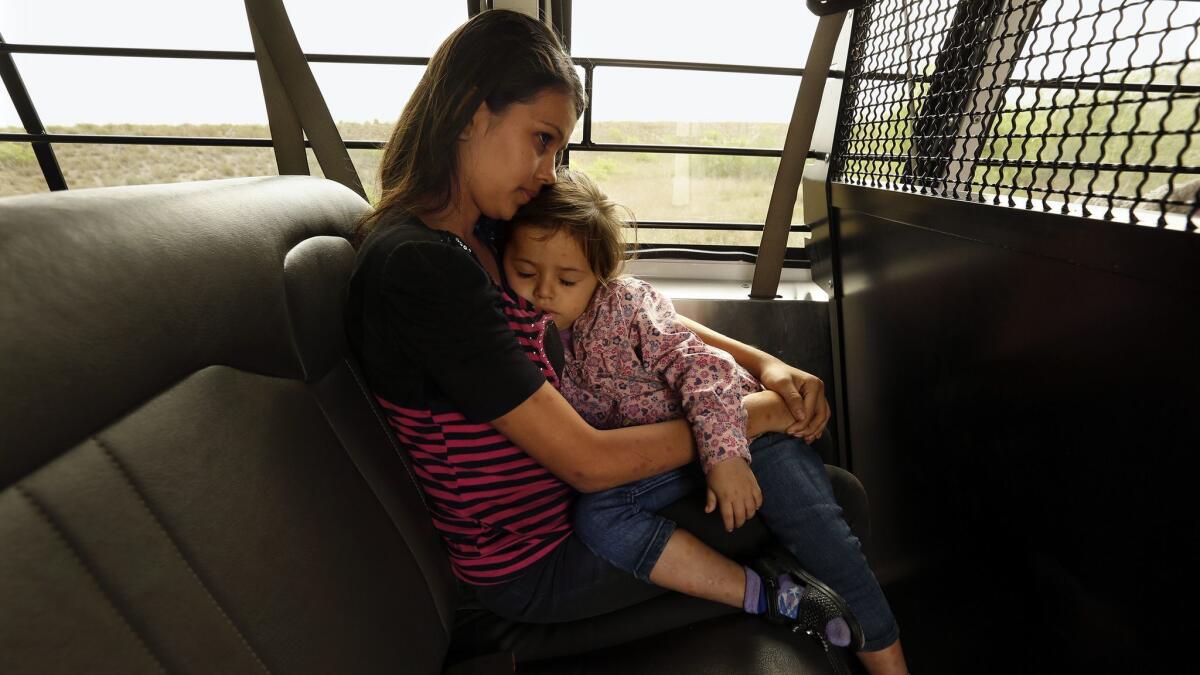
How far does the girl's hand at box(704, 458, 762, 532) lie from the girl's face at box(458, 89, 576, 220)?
585mm

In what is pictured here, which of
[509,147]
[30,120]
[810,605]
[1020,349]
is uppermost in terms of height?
[30,120]

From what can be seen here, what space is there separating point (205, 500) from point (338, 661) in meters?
0.25

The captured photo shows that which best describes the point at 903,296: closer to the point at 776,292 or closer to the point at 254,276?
the point at 776,292

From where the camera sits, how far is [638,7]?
1.84 m

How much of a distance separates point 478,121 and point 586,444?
0.53 metres

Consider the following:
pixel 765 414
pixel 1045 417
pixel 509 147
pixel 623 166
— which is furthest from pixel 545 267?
pixel 623 166

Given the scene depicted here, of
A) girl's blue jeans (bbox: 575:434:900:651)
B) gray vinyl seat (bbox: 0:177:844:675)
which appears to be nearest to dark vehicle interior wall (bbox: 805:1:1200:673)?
girl's blue jeans (bbox: 575:434:900:651)

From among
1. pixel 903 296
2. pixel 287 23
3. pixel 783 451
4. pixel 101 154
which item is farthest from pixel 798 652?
pixel 101 154

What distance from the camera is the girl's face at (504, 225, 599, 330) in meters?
1.03

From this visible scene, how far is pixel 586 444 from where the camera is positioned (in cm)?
81

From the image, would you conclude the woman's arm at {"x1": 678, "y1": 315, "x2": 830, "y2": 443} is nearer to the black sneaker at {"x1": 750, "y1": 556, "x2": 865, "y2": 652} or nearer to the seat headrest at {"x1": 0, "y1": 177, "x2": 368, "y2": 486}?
the black sneaker at {"x1": 750, "y1": 556, "x2": 865, "y2": 652}

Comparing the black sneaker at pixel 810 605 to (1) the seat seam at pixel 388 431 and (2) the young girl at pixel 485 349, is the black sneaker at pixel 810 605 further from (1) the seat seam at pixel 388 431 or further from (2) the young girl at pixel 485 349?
(1) the seat seam at pixel 388 431

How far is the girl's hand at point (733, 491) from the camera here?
927mm

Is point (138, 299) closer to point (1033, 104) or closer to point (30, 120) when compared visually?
point (1033, 104)
